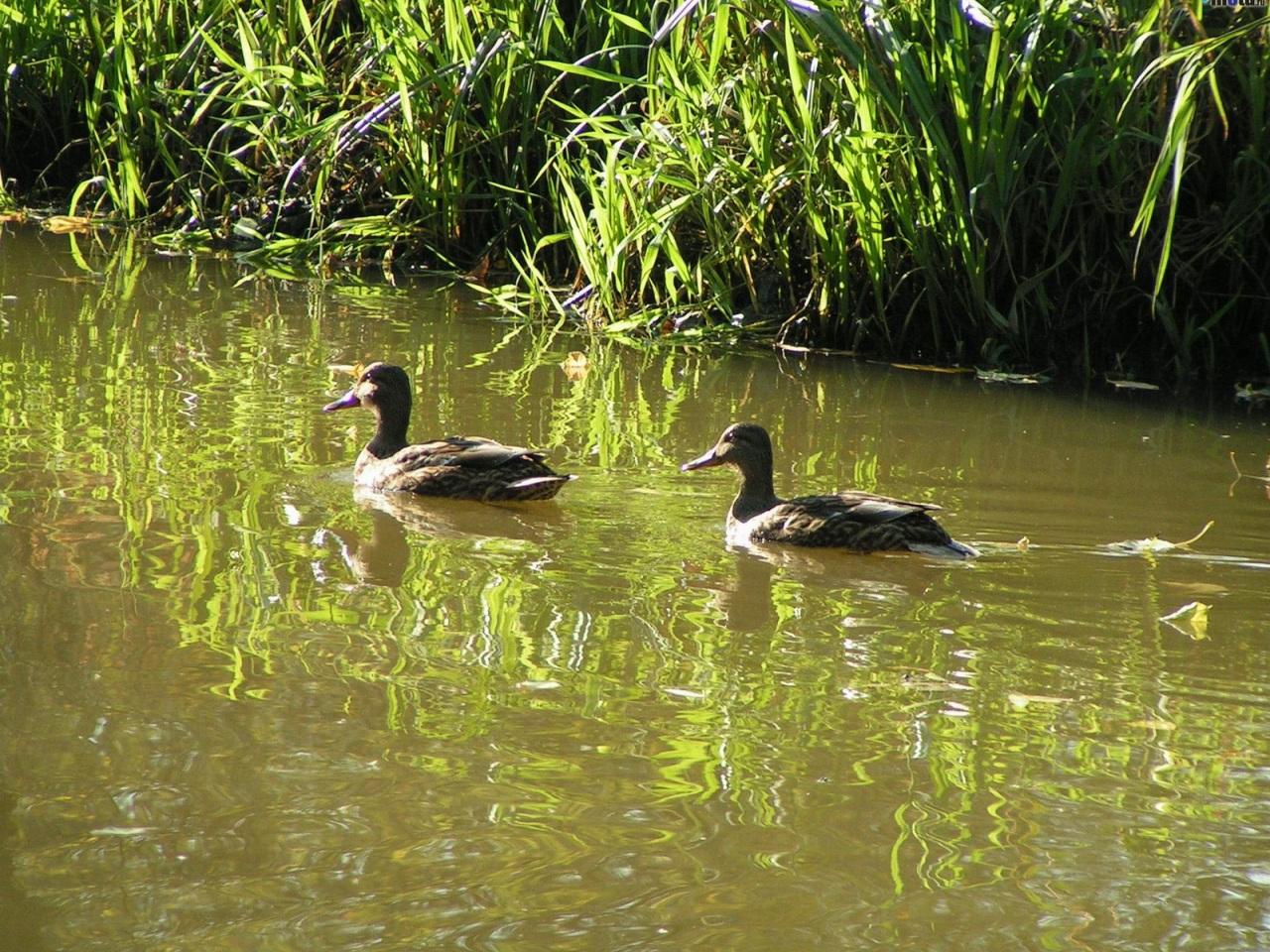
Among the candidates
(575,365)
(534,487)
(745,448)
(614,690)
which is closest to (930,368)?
(575,365)

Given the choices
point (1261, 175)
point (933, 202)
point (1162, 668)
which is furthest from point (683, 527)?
point (1261, 175)

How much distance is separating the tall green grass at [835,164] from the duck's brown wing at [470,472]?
8.88 feet

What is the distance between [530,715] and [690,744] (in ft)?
1.41

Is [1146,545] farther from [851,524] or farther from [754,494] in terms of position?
[754,494]

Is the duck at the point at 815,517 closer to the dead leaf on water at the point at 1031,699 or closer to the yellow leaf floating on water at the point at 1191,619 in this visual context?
the yellow leaf floating on water at the point at 1191,619

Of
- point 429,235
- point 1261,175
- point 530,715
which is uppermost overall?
point 1261,175

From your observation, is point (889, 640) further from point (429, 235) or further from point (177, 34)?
point (177, 34)

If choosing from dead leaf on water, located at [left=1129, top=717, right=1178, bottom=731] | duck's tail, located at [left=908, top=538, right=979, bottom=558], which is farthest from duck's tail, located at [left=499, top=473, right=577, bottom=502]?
dead leaf on water, located at [left=1129, top=717, right=1178, bottom=731]

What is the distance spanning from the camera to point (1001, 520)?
23.0 ft

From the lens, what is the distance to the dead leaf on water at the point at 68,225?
13.3m

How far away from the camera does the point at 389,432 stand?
786cm

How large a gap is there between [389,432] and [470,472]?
719 mm

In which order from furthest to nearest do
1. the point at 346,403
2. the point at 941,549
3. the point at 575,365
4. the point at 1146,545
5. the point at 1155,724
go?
the point at 575,365 → the point at 346,403 → the point at 1146,545 → the point at 941,549 → the point at 1155,724

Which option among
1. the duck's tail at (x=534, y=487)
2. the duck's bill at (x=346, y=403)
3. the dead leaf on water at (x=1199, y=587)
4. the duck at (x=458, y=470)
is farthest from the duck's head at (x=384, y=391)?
the dead leaf on water at (x=1199, y=587)
